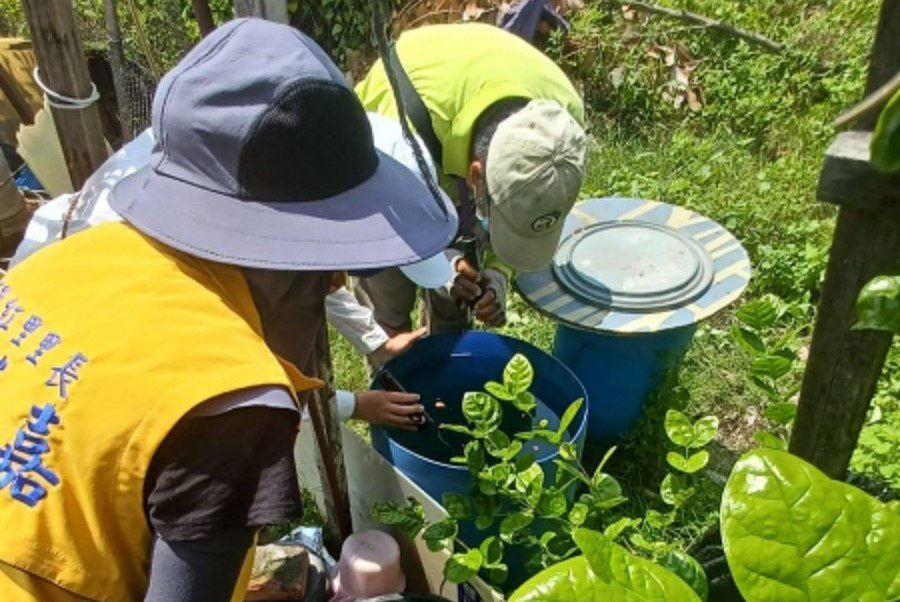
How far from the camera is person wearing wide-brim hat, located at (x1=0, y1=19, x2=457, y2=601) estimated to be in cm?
113

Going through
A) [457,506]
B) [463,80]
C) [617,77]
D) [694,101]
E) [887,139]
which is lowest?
[694,101]

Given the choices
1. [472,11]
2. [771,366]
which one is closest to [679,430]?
[771,366]

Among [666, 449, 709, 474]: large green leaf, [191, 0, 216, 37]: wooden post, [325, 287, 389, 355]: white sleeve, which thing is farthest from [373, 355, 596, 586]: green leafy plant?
[191, 0, 216, 37]: wooden post

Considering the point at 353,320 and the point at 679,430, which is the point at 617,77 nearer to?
the point at 353,320

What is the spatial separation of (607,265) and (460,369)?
572 mm

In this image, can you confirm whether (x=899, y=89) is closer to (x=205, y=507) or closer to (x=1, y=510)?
(x=205, y=507)

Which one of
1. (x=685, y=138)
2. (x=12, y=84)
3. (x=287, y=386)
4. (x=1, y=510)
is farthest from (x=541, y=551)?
(x=12, y=84)

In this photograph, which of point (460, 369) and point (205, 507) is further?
point (460, 369)

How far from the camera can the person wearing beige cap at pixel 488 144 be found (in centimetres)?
225

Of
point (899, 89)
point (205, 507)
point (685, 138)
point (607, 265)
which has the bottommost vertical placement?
point (685, 138)

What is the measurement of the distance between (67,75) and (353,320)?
1.03 metres

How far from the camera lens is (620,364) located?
9.05ft

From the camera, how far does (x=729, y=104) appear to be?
15.3 ft

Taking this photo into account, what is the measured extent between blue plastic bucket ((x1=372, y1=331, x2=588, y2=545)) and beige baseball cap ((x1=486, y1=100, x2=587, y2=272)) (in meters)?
0.31
